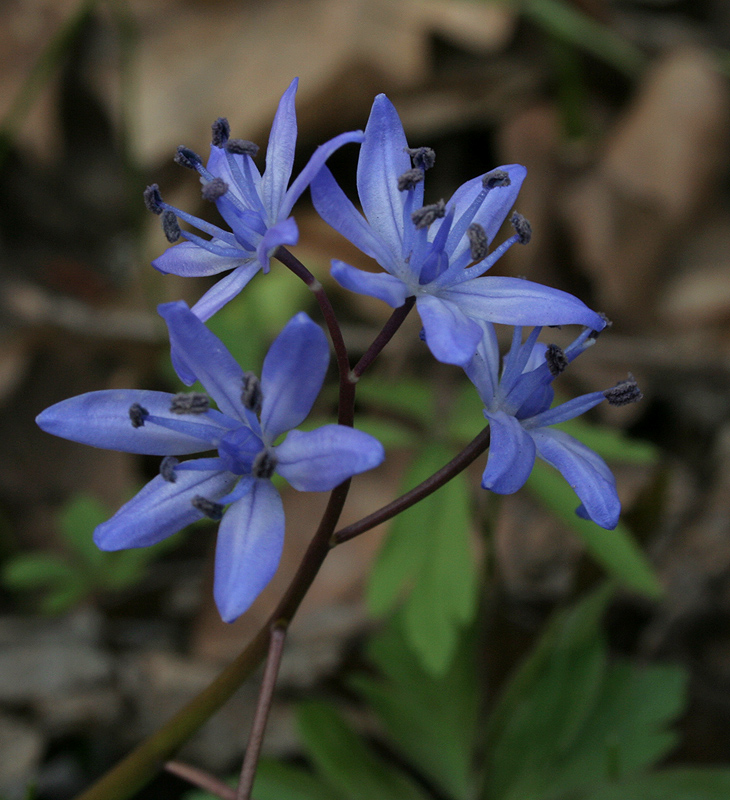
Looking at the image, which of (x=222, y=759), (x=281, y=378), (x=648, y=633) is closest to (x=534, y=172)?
(x=648, y=633)

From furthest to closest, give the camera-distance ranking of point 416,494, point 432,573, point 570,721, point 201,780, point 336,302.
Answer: point 336,302 → point 432,573 → point 570,721 → point 201,780 → point 416,494

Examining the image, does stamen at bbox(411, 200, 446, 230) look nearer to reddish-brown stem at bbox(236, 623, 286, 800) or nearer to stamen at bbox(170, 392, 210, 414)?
stamen at bbox(170, 392, 210, 414)

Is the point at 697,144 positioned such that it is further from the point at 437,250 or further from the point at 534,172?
the point at 437,250

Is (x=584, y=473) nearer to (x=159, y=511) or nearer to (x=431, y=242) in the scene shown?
(x=431, y=242)

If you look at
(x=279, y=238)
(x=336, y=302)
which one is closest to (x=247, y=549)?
(x=279, y=238)

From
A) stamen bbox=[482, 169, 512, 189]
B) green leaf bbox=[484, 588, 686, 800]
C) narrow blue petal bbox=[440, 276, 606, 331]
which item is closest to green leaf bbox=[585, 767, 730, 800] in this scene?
green leaf bbox=[484, 588, 686, 800]

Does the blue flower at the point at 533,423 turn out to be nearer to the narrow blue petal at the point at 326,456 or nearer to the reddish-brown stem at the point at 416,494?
the reddish-brown stem at the point at 416,494
